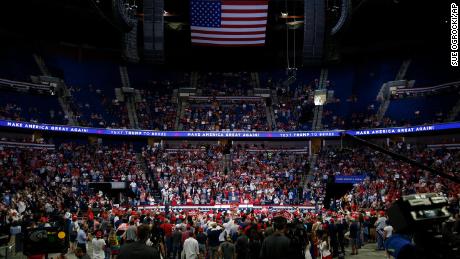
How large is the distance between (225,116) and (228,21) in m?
10.5

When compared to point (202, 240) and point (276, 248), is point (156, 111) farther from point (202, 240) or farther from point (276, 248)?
point (276, 248)

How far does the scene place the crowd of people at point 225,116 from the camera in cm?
4159

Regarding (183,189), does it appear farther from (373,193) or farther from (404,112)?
(404,112)

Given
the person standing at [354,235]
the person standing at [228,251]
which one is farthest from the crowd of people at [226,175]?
the person standing at [228,251]

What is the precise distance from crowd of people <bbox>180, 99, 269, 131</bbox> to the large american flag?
25.7ft

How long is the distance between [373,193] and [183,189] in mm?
13456

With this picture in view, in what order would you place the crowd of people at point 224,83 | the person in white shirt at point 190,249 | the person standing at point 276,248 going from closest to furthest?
the person standing at point 276,248 → the person in white shirt at point 190,249 → the crowd of people at point 224,83

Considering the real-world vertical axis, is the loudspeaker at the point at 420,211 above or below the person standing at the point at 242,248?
above

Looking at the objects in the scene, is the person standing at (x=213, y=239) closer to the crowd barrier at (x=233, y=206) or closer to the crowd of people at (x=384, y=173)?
the crowd of people at (x=384, y=173)

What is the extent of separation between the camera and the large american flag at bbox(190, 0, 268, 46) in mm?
34219

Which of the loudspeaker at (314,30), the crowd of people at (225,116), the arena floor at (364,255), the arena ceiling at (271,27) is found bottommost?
the arena floor at (364,255)

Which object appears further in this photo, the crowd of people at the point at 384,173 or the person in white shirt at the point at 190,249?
the crowd of people at the point at 384,173

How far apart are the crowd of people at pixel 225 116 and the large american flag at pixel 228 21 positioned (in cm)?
783

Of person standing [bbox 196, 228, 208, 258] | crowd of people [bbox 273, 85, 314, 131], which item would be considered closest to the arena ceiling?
crowd of people [bbox 273, 85, 314, 131]
